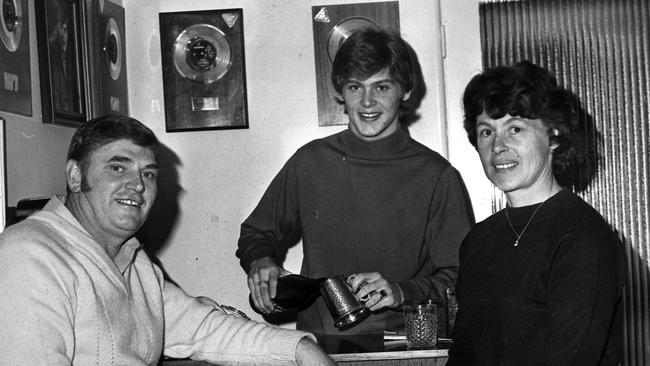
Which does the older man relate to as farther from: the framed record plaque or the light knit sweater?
the framed record plaque

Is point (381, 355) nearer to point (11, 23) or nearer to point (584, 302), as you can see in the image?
point (584, 302)

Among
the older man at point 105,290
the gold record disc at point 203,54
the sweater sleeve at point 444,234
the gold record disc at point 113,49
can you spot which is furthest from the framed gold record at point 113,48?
the sweater sleeve at point 444,234

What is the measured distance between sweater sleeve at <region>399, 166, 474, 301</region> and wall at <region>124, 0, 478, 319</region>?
85cm

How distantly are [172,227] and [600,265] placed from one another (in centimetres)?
213

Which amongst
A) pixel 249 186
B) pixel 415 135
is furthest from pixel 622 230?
Answer: pixel 249 186

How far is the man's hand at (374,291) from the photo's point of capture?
2.19 m

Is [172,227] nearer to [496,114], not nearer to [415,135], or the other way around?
[415,135]

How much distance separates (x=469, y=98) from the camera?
193 centimetres

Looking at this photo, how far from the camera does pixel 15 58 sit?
2.24 meters

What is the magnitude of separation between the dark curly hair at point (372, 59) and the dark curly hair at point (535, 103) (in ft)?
2.06

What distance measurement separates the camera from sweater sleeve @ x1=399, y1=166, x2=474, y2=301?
2307 mm

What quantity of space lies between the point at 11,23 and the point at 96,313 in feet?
3.10

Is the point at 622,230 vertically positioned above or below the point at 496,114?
below

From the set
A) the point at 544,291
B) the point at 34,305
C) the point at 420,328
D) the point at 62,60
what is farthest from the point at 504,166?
the point at 62,60
